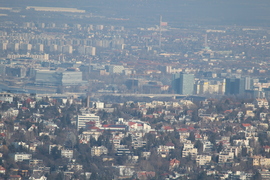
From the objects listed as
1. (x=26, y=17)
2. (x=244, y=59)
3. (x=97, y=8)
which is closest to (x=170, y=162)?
(x=244, y=59)

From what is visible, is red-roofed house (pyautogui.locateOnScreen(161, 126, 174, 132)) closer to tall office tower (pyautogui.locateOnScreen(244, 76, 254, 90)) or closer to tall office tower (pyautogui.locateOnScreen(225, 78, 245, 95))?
tall office tower (pyautogui.locateOnScreen(225, 78, 245, 95))

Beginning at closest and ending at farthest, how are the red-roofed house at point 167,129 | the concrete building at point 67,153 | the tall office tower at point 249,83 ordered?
1. the concrete building at point 67,153
2. the red-roofed house at point 167,129
3. the tall office tower at point 249,83

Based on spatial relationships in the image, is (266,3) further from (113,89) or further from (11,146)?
(11,146)

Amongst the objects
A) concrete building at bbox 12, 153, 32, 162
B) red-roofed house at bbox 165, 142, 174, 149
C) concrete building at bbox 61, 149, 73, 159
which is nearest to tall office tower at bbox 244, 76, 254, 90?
red-roofed house at bbox 165, 142, 174, 149

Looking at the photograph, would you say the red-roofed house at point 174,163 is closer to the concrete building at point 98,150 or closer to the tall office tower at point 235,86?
the concrete building at point 98,150

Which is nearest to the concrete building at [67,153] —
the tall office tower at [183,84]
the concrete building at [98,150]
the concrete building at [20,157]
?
the concrete building at [98,150]

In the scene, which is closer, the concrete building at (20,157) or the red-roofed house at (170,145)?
the concrete building at (20,157)

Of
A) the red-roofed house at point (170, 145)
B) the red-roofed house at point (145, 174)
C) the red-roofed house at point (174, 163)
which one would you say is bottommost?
the red-roofed house at point (145, 174)

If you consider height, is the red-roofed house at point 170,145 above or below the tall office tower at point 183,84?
below
